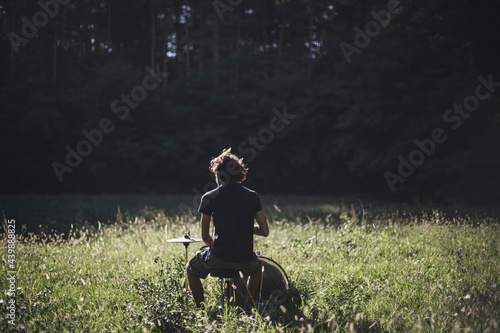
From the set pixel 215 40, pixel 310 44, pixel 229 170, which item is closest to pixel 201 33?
pixel 215 40

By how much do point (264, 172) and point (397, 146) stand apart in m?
12.0

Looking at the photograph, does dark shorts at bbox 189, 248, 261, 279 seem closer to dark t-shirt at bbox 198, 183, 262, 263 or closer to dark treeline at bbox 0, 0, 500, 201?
dark t-shirt at bbox 198, 183, 262, 263

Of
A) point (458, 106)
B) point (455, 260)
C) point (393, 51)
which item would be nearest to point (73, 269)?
point (455, 260)

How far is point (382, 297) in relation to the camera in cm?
392

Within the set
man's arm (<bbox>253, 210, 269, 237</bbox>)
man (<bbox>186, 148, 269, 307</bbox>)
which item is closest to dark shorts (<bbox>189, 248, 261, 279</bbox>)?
man (<bbox>186, 148, 269, 307</bbox>)

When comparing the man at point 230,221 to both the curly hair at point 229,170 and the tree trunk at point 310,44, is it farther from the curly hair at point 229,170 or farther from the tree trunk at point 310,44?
the tree trunk at point 310,44

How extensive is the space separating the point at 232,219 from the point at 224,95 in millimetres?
24467

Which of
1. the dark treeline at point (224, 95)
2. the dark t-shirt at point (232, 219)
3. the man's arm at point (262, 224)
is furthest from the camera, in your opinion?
the dark treeline at point (224, 95)

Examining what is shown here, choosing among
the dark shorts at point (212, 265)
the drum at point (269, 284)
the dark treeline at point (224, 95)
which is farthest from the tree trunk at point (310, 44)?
the dark shorts at point (212, 265)

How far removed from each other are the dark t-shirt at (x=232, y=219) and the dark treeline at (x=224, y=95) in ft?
47.3

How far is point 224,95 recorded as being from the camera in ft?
90.2

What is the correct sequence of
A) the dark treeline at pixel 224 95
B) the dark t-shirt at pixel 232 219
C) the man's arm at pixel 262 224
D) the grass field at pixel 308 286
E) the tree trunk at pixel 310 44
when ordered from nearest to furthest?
the grass field at pixel 308 286 → the dark t-shirt at pixel 232 219 → the man's arm at pixel 262 224 → the dark treeline at pixel 224 95 → the tree trunk at pixel 310 44

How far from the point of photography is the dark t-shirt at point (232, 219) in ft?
12.1

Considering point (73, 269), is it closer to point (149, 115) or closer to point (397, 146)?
point (397, 146)
